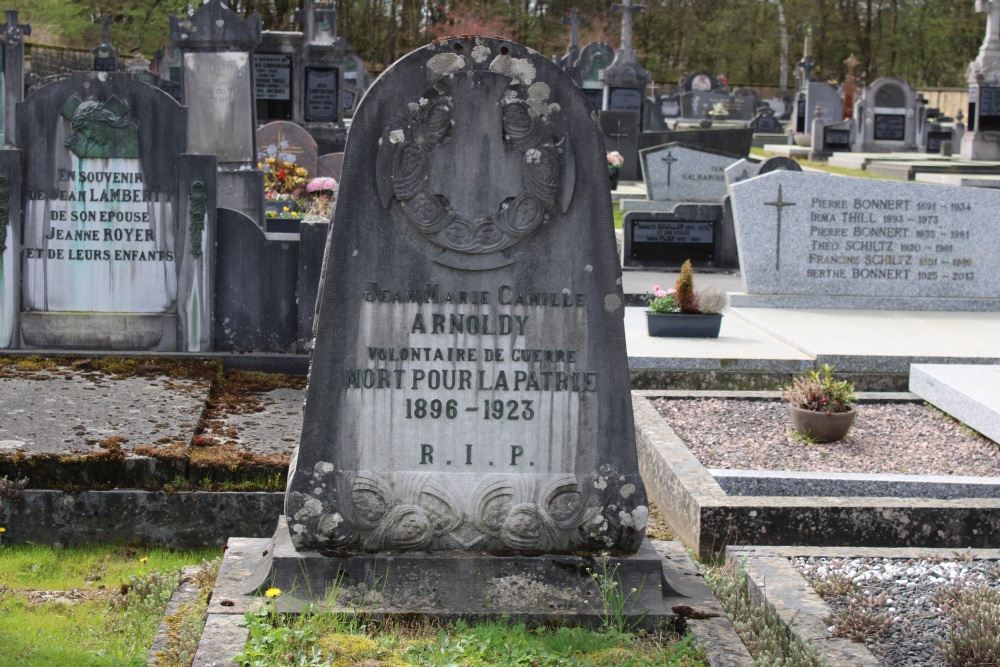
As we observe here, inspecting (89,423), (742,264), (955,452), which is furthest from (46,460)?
(742,264)

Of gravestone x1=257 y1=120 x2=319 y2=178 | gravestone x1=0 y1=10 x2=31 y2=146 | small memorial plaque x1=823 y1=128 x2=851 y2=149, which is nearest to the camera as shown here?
gravestone x1=257 y1=120 x2=319 y2=178

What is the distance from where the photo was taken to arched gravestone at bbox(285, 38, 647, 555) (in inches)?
150

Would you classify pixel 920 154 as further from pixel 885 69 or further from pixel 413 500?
pixel 413 500

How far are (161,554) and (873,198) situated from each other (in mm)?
6880

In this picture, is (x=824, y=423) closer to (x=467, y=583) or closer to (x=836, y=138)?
(x=467, y=583)

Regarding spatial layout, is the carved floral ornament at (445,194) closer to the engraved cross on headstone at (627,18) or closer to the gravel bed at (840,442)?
the gravel bed at (840,442)

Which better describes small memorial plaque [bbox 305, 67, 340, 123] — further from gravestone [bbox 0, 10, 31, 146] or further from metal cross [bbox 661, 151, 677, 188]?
metal cross [bbox 661, 151, 677, 188]

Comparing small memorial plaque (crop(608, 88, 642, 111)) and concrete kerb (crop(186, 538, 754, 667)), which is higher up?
small memorial plaque (crop(608, 88, 642, 111))

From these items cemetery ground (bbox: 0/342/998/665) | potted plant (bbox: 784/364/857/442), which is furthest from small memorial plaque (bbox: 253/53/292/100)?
potted plant (bbox: 784/364/857/442)

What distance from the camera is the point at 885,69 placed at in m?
60.4

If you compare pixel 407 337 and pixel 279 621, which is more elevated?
pixel 407 337

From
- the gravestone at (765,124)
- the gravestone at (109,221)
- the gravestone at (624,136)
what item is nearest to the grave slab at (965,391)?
the gravestone at (109,221)

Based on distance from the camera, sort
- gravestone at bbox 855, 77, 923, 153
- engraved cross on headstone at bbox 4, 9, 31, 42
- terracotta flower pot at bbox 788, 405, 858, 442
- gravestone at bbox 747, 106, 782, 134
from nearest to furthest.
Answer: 1. terracotta flower pot at bbox 788, 405, 858, 442
2. engraved cross on headstone at bbox 4, 9, 31, 42
3. gravestone at bbox 855, 77, 923, 153
4. gravestone at bbox 747, 106, 782, 134

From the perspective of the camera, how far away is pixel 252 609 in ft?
12.2
